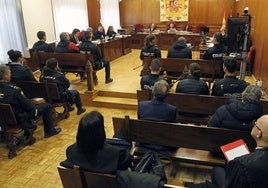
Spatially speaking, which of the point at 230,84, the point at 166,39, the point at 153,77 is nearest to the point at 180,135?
the point at 230,84

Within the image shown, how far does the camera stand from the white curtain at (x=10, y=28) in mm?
6285

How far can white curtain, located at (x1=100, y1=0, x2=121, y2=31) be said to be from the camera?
403 inches

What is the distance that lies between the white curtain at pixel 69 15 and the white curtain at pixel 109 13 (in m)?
0.88

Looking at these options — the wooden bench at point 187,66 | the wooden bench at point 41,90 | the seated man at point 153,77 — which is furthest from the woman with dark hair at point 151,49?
the wooden bench at point 41,90

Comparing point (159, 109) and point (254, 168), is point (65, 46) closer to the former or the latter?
point (159, 109)

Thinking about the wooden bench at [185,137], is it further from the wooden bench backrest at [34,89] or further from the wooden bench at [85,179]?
the wooden bench backrest at [34,89]

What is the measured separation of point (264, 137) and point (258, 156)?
13 cm

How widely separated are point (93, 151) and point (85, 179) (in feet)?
0.67

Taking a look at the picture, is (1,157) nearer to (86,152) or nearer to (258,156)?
(86,152)

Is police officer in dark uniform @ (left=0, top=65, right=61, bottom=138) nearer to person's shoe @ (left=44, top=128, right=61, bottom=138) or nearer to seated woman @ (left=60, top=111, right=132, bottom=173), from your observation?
person's shoe @ (left=44, top=128, right=61, bottom=138)

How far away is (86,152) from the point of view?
6.23 ft

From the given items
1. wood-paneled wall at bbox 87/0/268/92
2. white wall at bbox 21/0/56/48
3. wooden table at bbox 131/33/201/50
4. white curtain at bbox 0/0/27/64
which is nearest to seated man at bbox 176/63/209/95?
white curtain at bbox 0/0/27/64

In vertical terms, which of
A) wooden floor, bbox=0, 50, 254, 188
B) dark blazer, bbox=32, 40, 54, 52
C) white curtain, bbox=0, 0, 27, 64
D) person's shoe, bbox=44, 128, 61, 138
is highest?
white curtain, bbox=0, 0, 27, 64

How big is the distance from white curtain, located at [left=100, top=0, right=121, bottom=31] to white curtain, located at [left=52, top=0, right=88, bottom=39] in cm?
88
